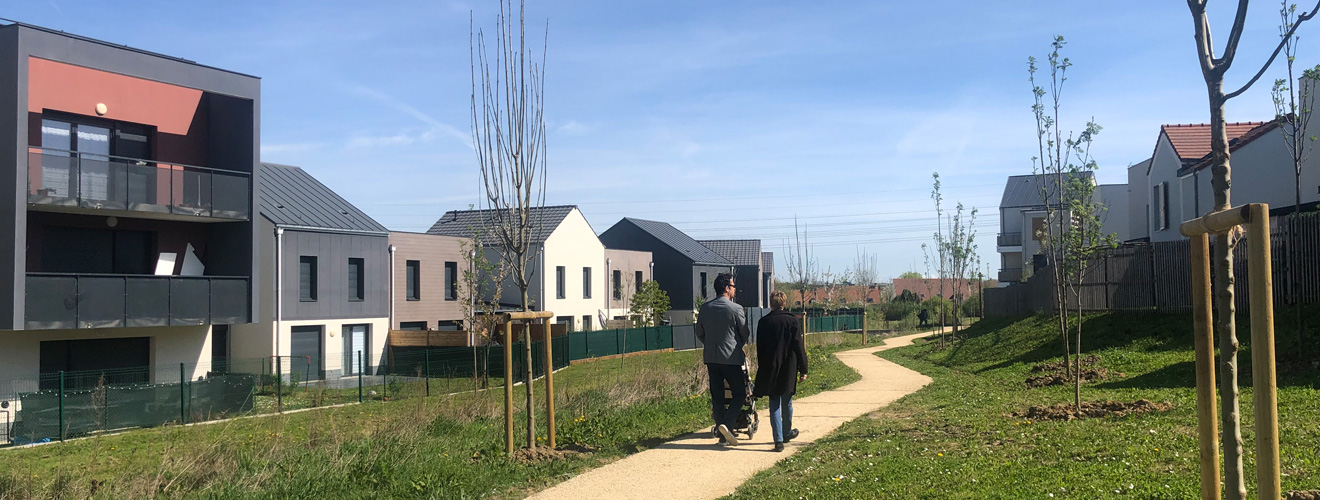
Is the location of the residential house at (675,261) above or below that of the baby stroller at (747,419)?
above

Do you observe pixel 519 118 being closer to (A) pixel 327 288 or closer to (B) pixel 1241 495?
(B) pixel 1241 495

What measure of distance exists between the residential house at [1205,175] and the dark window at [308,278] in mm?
24747

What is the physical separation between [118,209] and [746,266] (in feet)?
156

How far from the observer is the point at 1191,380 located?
42.8 ft

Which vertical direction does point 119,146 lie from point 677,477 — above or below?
above

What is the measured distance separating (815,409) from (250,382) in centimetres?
1356

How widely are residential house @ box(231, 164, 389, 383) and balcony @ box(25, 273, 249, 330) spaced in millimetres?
2712

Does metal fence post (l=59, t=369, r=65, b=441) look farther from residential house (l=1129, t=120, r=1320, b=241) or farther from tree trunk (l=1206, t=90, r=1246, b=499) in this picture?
residential house (l=1129, t=120, r=1320, b=241)

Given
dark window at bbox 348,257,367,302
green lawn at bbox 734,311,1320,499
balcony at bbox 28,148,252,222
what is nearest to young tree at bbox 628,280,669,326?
dark window at bbox 348,257,367,302

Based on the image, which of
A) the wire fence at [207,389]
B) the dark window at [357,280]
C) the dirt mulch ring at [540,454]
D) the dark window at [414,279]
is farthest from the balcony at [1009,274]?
the dirt mulch ring at [540,454]

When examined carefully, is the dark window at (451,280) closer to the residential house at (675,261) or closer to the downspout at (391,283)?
the downspout at (391,283)

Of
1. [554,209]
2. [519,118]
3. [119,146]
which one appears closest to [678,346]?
[554,209]

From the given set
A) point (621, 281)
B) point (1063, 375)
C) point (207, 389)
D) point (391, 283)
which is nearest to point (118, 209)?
point (207, 389)

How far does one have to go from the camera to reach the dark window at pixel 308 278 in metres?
29.3
